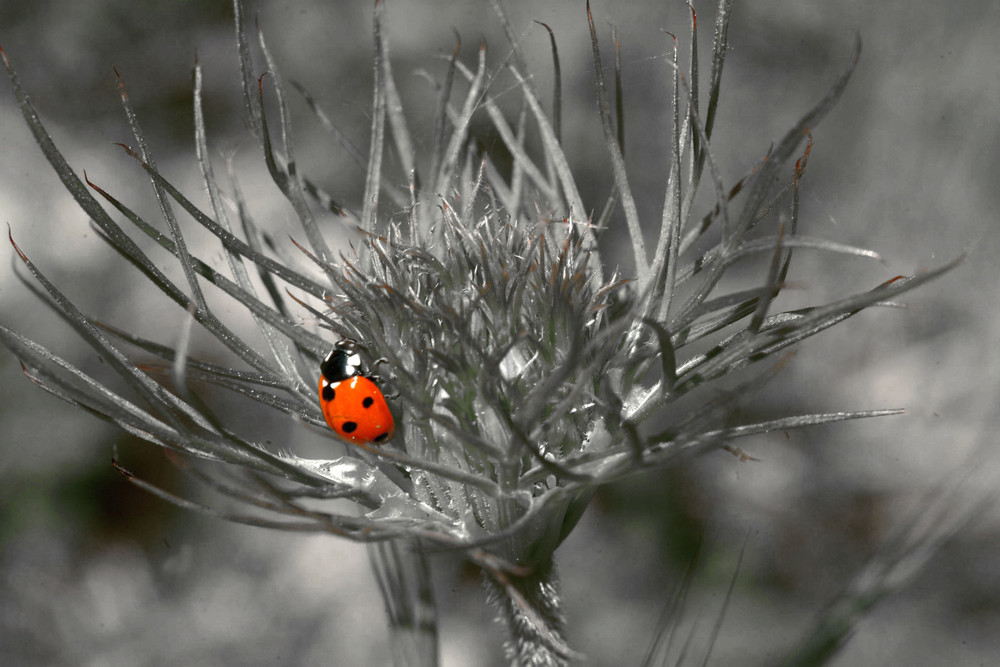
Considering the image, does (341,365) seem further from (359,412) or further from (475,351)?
(475,351)

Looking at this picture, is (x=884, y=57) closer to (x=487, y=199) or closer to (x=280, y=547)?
(x=487, y=199)

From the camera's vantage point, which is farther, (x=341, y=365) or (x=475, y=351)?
(x=341, y=365)

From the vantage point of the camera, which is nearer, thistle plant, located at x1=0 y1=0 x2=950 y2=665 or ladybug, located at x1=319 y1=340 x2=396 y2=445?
thistle plant, located at x1=0 y1=0 x2=950 y2=665

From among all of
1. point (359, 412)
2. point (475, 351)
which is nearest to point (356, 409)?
point (359, 412)

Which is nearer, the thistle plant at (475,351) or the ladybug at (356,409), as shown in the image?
the thistle plant at (475,351)
